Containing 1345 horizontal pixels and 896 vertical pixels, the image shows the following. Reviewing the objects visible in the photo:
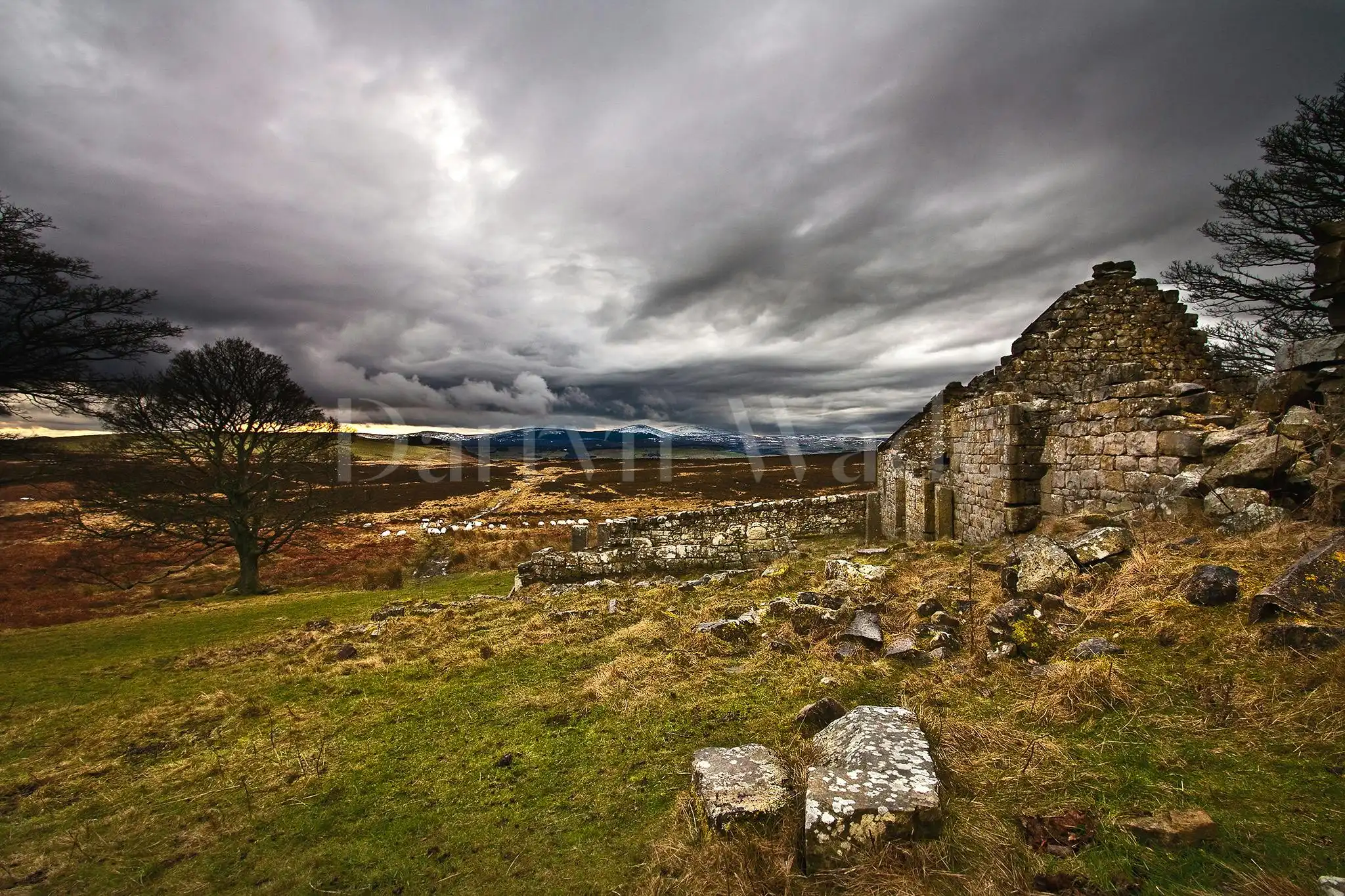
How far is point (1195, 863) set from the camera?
198 cm

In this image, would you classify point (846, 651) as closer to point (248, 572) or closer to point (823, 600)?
point (823, 600)

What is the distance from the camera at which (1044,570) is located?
5.22m

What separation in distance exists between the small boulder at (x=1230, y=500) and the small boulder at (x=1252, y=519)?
0.09 metres

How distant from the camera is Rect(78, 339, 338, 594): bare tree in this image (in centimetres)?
1396

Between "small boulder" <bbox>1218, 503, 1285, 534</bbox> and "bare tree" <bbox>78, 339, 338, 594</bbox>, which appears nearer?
"small boulder" <bbox>1218, 503, 1285, 534</bbox>

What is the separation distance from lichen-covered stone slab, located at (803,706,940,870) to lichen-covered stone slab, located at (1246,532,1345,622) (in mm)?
2668

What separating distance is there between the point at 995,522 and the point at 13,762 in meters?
12.4

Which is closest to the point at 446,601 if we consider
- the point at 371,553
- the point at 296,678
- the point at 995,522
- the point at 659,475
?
the point at 296,678

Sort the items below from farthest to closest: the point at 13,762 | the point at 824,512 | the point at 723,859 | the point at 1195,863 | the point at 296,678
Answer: the point at 824,512 → the point at 296,678 → the point at 13,762 → the point at 723,859 → the point at 1195,863

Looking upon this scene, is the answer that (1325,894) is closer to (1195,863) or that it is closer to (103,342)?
(1195,863)

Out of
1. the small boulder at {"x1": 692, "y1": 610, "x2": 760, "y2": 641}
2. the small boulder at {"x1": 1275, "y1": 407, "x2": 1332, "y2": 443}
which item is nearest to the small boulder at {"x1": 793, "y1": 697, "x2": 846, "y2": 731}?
the small boulder at {"x1": 692, "y1": 610, "x2": 760, "y2": 641}

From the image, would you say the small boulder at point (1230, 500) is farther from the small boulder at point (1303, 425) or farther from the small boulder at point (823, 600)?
the small boulder at point (823, 600)

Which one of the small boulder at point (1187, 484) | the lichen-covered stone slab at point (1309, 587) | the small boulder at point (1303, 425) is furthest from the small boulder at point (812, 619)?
the small boulder at point (1303, 425)

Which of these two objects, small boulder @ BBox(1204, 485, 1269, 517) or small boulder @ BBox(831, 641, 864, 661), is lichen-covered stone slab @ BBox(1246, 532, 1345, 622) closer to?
small boulder @ BBox(1204, 485, 1269, 517)
